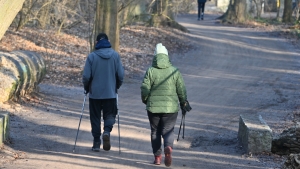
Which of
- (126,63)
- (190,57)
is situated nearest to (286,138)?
(126,63)

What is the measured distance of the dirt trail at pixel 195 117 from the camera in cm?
905

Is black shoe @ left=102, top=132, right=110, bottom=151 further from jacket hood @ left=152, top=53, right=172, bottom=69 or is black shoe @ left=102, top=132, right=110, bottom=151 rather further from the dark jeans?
jacket hood @ left=152, top=53, right=172, bottom=69

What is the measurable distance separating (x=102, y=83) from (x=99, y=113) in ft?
1.73

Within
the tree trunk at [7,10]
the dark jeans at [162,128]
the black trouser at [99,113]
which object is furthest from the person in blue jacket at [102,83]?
the tree trunk at [7,10]

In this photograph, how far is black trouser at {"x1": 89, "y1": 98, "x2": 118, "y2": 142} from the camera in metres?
9.48

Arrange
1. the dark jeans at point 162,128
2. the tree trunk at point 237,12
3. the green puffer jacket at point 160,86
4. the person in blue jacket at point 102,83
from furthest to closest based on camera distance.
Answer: the tree trunk at point 237,12 < the person in blue jacket at point 102,83 < the dark jeans at point 162,128 < the green puffer jacket at point 160,86

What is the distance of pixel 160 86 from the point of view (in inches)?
336

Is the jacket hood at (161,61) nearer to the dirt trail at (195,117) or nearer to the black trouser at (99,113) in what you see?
the black trouser at (99,113)

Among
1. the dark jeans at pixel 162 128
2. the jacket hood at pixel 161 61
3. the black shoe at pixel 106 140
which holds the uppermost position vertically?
the jacket hood at pixel 161 61

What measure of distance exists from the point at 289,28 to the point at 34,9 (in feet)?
51.2

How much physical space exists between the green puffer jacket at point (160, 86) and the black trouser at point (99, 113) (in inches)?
44.3

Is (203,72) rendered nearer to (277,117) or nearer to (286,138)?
(277,117)

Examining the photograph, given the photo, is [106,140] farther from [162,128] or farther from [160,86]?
[160,86]

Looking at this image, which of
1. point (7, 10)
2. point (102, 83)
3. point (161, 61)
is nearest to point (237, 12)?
point (102, 83)
